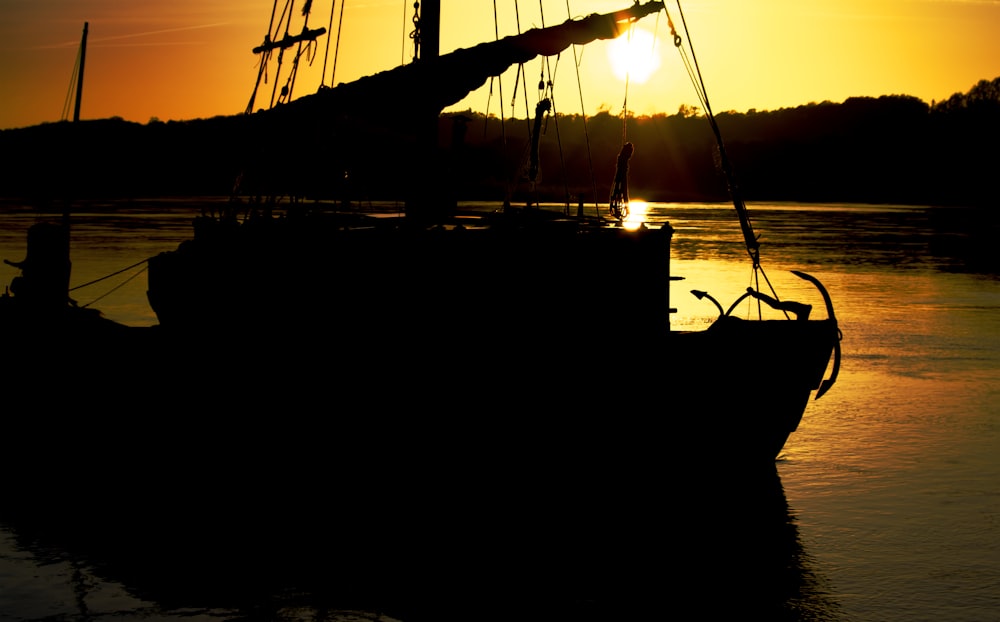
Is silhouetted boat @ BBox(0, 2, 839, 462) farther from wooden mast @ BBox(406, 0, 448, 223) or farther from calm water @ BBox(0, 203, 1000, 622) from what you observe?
calm water @ BBox(0, 203, 1000, 622)

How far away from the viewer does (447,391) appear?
15117mm

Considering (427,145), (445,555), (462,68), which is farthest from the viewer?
(427,145)

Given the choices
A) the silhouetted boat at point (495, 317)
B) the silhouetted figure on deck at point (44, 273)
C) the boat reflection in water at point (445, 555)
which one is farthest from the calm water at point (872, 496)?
the silhouetted figure on deck at point (44, 273)

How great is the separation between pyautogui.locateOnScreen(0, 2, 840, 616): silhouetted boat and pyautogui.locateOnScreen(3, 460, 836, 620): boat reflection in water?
0.09 metres

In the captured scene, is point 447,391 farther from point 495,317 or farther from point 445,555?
point 445,555

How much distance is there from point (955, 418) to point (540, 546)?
887 centimetres

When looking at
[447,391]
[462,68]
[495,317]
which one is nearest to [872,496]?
[495,317]

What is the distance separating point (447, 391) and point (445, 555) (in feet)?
13.0

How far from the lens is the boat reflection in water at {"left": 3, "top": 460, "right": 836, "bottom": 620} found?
33.0 ft

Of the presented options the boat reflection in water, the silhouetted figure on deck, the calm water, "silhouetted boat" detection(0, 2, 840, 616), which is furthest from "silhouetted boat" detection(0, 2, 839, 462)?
the silhouetted figure on deck

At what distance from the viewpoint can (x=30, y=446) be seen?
695 inches

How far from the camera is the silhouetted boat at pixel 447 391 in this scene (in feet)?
45.2

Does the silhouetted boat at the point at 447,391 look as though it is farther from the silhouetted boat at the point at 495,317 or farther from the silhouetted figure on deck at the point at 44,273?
the silhouetted figure on deck at the point at 44,273

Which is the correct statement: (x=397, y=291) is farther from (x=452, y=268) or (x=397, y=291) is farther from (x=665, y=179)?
(x=665, y=179)
